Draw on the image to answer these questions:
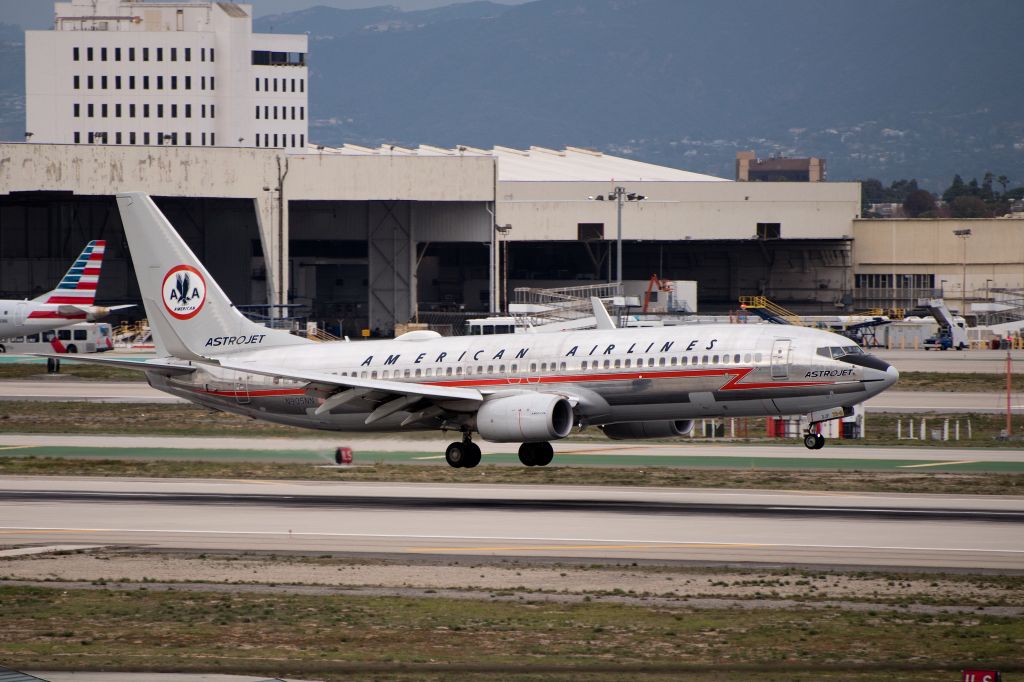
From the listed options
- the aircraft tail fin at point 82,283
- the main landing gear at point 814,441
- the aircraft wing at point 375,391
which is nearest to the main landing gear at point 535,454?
the aircraft wing at point 375,391

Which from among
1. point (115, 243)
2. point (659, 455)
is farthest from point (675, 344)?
point (115, 243)

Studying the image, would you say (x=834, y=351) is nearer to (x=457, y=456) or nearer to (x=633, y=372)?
(x=633, y=372)

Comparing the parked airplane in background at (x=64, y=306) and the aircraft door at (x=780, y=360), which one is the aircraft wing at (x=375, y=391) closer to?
the aircraft door at (x=780, y=360)

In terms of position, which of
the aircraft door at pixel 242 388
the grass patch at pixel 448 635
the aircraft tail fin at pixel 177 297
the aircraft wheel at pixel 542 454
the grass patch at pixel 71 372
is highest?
the aircraft tail fin at pixel 177 297

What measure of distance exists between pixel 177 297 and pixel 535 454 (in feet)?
48.0

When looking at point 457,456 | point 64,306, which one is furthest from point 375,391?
point 64,306

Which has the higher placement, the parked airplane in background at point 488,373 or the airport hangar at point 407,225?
the airport hangar at point 407,225

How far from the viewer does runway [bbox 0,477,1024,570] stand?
106 ft

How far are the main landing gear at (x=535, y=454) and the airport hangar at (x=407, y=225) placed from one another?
70.6 meters

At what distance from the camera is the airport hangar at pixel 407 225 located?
367 feet

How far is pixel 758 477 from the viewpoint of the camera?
46.8 metres

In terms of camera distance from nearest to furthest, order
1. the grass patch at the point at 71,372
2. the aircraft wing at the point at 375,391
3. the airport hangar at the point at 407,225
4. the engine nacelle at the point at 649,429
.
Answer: the aircraft wing at the point at 375,391
the engine nacelle at the point at 649,429
the grass patch at the point at 71,372
the airport hangar at the point at 407,225

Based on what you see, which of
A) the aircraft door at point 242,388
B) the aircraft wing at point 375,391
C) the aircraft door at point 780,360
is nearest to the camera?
the aircraft door at point 780,360

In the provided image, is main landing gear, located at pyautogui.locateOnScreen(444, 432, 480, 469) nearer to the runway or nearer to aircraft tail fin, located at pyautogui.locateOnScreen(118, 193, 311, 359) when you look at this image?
the runway
